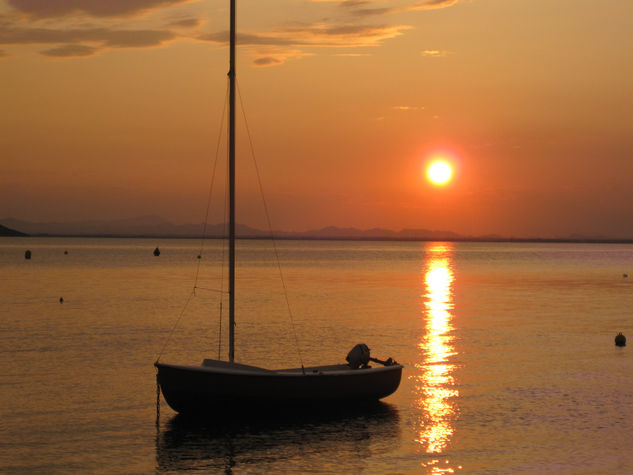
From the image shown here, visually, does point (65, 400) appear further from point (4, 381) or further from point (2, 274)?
point (2, 274)

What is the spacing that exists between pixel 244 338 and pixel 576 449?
30665 mm

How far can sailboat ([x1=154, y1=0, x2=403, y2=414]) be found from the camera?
29.2m

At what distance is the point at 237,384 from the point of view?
29.2 meters

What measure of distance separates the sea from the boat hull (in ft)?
2.29

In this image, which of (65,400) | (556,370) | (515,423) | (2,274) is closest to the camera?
(515,423)

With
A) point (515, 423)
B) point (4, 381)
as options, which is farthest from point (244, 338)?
point (515, 423)

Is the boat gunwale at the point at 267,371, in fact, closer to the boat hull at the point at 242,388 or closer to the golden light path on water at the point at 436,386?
the boat hull at the point at 242,388

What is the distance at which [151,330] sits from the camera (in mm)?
59156

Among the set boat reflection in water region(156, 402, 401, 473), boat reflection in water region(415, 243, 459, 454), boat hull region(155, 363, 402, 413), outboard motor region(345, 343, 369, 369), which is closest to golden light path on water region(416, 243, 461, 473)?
boat reflection in water region(415, 243, 459, 454)

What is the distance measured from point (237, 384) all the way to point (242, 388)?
0.24 metres

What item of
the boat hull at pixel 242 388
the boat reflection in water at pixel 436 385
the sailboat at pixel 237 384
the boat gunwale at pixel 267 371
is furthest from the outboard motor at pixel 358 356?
the boat reflection in water at pixel 436 385

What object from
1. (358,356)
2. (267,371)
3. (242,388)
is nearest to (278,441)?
(242,388)

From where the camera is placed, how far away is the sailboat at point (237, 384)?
1149 inches

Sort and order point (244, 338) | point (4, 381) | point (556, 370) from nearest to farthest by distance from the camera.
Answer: point (4, 381) < point (556, 370) < point (244, 338)
